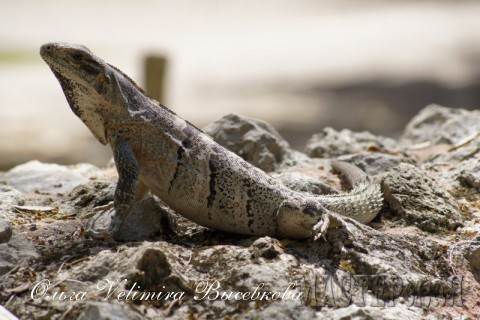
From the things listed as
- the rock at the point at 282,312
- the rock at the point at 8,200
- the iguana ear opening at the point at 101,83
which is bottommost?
the rock at the point at 8,200

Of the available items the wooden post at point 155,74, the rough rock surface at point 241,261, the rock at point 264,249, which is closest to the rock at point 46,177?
the rough rock surface at point 241,261

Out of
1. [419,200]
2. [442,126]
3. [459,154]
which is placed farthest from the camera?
[442,126]

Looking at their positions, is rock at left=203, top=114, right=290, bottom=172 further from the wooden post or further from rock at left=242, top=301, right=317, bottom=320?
the wooden post

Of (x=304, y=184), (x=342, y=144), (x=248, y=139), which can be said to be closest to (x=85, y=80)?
(x=304, y=184)

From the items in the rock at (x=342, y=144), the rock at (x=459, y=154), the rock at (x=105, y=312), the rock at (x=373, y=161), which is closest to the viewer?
the rock at (x=105, y=312)

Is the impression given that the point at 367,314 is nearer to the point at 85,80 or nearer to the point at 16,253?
the point at 16,253

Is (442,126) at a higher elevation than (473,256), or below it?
higher

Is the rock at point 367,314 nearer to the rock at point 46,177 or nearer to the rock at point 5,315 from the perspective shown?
the rock at point 5,315
